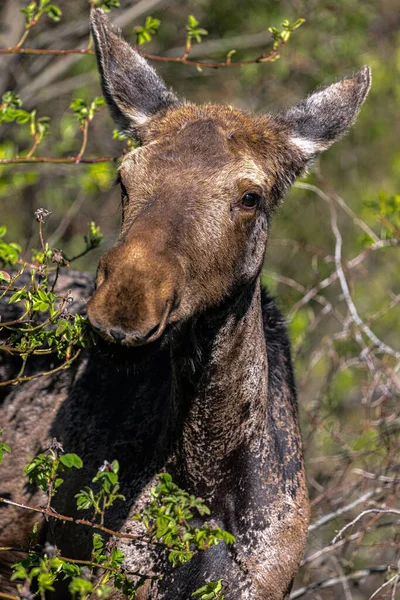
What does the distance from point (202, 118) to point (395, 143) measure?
39.7 feet

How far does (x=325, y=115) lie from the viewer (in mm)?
5551

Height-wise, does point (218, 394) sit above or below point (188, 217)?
below

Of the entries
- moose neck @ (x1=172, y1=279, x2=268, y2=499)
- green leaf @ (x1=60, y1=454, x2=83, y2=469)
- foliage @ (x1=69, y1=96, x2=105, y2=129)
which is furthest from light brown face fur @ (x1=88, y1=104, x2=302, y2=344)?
foliage @ (x1=69, y1=96, x2=105, y2=129)

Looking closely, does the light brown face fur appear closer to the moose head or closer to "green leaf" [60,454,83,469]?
the moose head

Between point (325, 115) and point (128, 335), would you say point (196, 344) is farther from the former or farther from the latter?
point (325, 115)

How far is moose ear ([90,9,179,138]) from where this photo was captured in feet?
18.0

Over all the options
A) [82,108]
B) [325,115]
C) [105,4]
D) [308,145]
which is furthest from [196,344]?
[105,4]

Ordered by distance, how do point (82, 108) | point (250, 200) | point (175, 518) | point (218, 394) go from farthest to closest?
point (82, 108) < point (218, 394) < point (250, 200) < point (175, 518)

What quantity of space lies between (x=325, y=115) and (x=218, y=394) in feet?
6.20

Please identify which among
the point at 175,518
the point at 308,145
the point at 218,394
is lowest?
the point at 218,394

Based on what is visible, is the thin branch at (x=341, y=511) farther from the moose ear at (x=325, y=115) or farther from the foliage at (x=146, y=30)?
the foliage at (x=146, y=30)

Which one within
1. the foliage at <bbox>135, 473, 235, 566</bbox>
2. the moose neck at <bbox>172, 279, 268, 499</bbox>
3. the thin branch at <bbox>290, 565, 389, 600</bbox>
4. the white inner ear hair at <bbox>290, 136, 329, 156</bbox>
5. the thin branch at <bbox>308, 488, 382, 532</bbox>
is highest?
the white inner ear hair at <bbox>290, 136, 329, 156</bbox>

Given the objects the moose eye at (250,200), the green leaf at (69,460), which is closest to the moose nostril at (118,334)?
the green leaf at (69,460)

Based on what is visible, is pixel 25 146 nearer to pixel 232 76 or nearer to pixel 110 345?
pixel 232 76
